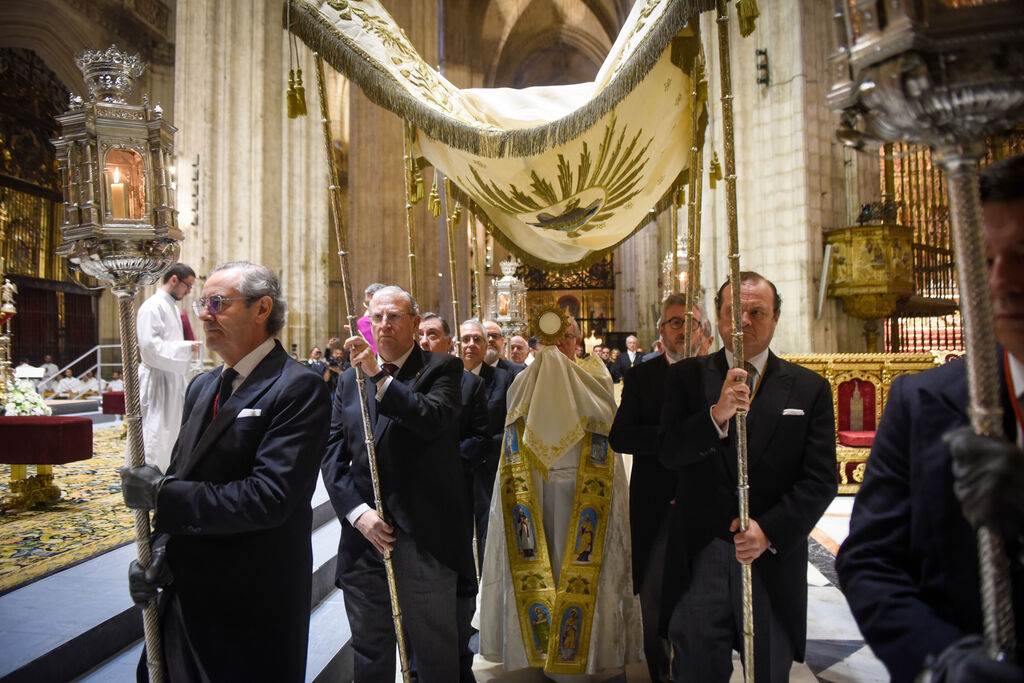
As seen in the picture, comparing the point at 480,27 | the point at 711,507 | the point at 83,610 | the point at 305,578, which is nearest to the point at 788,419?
the point at 711,507

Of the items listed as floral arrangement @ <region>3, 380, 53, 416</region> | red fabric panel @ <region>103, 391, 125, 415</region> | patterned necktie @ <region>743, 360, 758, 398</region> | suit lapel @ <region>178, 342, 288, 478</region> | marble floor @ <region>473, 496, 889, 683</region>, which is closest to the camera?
suit lapel @ <region>178, 342, 288, 478</region>

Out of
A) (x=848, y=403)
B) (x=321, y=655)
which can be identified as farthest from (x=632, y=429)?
(x=848, y=403)

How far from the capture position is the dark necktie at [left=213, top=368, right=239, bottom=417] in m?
1.89

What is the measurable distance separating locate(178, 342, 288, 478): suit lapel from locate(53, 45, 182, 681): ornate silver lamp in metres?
0.20

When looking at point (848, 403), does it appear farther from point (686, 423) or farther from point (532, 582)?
point (686, 423)

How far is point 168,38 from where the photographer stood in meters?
18.4

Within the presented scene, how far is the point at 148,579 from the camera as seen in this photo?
166 centimetres

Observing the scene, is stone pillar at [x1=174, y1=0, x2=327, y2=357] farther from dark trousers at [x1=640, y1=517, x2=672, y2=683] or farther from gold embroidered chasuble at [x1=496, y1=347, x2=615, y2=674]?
dark trousers at [x1=640, y1=517, x2=672, y2=683]

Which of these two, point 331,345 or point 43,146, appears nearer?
point 331,345

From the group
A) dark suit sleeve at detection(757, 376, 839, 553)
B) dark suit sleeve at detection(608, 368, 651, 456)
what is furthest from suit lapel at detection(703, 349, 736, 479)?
dark suit sleeve at detection(608, 368, 651, 456)

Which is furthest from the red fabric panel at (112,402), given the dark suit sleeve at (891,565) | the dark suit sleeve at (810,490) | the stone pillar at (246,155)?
the dark suit sleeve at (891,565)

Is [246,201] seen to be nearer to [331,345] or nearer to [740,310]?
[331,345]

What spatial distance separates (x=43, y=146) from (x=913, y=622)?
22.8m

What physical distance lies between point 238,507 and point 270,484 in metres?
0.10
